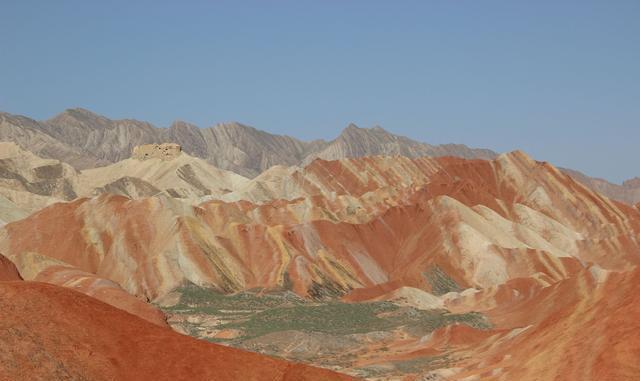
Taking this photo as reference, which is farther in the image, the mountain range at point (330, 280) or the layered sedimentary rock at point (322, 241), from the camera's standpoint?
the layered sedimentary rock at point (322, 241)

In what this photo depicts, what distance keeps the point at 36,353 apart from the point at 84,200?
10073cm

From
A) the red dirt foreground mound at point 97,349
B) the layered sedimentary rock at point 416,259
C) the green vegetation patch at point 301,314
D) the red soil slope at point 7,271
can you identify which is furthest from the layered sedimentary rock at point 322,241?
the red dirt foreground mound at point 97,349

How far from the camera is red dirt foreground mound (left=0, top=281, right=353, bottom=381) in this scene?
111ft

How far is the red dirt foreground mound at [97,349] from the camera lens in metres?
33.9

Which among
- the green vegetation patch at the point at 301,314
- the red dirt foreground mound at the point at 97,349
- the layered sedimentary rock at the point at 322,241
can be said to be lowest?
the red dirt foreground mound at the point at 97,349

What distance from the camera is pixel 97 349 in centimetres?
3559

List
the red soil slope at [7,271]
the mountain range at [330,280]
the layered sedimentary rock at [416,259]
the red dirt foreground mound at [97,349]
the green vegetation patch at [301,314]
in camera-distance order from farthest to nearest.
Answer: the green vegetation patch at [301,314] → the red soil slope at [7,271] → the layered sedimentary rock at [416,259] → the mountain range at [330,280] → the red dirt foreground mound at [97,349]

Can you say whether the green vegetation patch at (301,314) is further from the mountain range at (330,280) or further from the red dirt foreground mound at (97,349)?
the red dirt foreground mound at (97,349)

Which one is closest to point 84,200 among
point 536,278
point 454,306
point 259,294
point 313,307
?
point 259,294

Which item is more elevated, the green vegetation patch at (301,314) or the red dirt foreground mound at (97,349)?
the green vegetation patch at (301,314)

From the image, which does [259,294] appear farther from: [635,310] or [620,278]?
[635,310]

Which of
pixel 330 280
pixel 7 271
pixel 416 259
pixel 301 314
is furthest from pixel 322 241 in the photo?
pixel 7 271

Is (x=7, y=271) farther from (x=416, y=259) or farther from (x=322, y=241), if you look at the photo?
(x=416, y=259)

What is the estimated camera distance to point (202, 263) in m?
115
